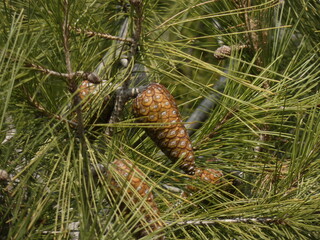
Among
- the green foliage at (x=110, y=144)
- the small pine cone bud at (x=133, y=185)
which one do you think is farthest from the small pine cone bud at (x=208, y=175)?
the small pine cone bud at (x=133, y=185)

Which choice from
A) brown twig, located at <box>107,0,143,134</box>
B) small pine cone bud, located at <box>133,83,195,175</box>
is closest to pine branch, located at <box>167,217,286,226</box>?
small pine cone bud, located at <box>133,83,195,175</box>

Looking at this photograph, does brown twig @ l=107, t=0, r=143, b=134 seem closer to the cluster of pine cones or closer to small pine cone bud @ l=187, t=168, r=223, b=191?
the cluster of pine cones

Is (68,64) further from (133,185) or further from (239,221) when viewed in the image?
(239,221)

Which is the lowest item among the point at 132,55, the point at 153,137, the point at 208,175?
the point at 208,175

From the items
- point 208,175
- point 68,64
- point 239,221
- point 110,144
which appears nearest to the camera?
point 68,64

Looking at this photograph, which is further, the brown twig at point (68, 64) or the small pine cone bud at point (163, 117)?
the small pine cone bud at point (163, 117)

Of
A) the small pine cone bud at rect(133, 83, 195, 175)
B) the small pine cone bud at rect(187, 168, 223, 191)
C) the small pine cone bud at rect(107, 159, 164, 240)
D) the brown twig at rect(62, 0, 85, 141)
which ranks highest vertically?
the brown twig at rect(62, 0, 85, 141)

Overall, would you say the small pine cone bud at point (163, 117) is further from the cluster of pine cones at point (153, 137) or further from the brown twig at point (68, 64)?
the brown twig at point (68, 64)

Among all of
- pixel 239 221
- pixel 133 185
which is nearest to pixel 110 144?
pixel 133 185
